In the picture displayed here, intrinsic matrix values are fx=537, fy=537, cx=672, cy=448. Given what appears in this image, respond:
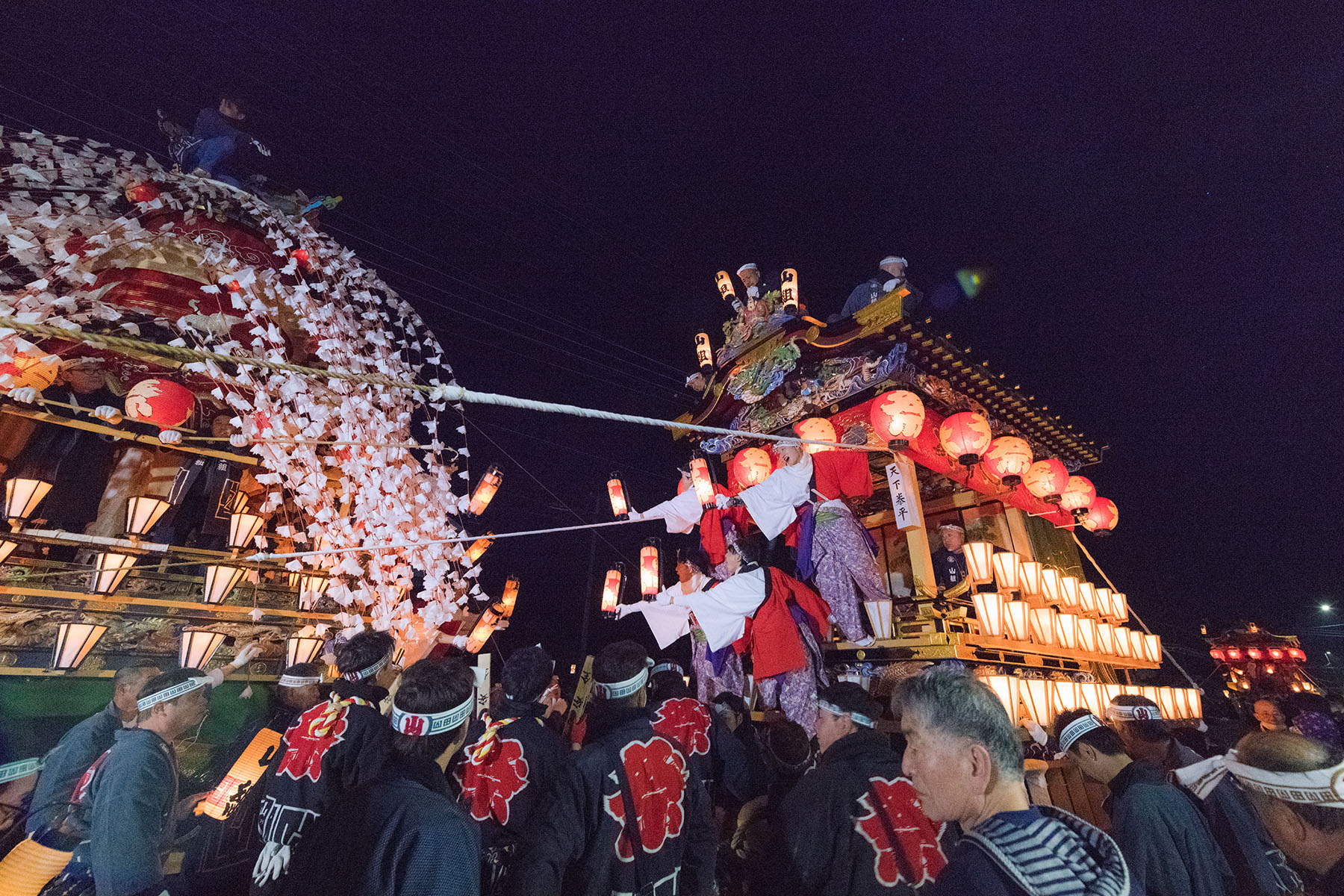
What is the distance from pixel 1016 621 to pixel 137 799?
990 centimetres

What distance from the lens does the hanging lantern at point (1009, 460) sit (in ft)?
28.4

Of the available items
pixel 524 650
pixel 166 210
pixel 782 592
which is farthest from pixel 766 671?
pixel 166 210

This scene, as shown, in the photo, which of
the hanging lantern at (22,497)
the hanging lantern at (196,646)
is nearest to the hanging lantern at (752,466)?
the hanging lantern at (196,646)

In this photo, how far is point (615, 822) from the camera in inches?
123

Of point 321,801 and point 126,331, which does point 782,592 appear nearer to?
point 321,801

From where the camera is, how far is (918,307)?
32.5 feet

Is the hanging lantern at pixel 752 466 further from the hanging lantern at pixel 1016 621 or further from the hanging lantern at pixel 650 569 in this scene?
the hanging lantern at pixel 1016 621

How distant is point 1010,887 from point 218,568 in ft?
37.8

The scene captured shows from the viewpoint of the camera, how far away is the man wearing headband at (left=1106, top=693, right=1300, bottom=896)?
2.91 metres

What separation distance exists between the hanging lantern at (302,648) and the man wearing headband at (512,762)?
721 centimetres

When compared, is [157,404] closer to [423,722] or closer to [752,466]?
[423,722]

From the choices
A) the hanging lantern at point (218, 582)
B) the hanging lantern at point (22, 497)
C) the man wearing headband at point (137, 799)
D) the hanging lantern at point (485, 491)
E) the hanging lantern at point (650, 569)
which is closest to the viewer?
the man wearing headband at point (137, 799)

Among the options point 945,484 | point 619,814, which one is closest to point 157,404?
point 619,814

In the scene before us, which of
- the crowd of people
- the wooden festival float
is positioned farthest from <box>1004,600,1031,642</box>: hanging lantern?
the crowd of people
